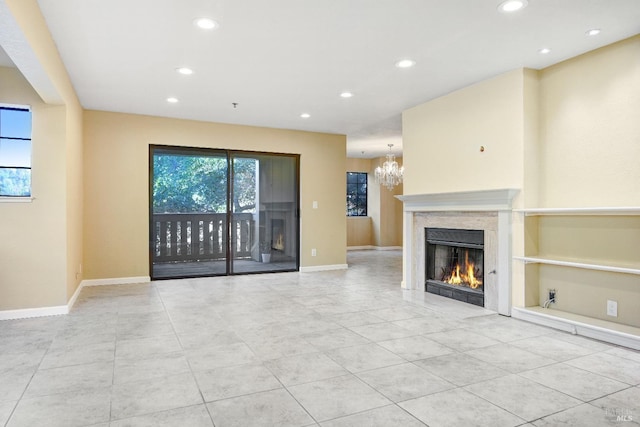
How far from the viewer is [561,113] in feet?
12.9

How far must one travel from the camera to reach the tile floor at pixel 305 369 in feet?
6.84

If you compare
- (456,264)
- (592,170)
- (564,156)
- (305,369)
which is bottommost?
(305,369)

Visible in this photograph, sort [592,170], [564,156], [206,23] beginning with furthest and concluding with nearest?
[564,156]
[592,170]
[206,23]

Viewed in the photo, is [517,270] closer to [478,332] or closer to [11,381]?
[478,332]

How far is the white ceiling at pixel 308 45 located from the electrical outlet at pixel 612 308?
7.45 feet

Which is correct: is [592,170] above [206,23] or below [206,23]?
below

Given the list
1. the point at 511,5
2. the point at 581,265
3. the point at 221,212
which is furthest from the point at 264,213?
the point at 511,5

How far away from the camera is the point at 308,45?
3.56 m

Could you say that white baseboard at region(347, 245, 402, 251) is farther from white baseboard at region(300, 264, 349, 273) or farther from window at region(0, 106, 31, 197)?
window at region(0, 106, 31, 197)

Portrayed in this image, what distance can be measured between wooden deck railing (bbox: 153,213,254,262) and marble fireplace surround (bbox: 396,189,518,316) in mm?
2902

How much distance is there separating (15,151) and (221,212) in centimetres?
300

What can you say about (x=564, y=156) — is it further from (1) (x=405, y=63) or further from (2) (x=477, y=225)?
(1) (x=405, y=63)

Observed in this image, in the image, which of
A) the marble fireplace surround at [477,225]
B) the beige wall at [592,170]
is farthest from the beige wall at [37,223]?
the beige wall at [592,170]

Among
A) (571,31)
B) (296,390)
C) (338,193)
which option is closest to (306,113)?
(338,193)
